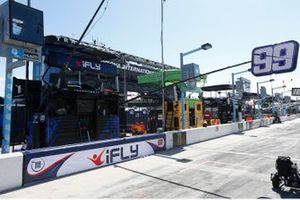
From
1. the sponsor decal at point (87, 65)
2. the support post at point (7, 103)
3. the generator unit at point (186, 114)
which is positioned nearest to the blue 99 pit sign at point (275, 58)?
the sponsor decal at point (87, 65)

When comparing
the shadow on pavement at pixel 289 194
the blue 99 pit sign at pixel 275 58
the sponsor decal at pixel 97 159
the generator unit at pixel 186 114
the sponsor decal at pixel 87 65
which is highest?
the sponsor decal at pixel 87 65

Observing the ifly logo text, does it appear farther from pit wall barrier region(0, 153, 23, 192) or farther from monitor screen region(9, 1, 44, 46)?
monitor screen region(9, 1, 44, 46)

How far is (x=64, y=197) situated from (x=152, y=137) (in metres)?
6.85

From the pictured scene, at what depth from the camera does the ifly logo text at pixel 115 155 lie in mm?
9742

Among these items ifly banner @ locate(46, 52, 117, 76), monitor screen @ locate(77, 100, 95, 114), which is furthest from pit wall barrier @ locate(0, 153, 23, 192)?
monitor screen @ locate(77, 100, 95, 114)

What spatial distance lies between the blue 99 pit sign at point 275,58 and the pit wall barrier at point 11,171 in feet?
26.3

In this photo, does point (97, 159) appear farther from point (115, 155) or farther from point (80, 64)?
point (80, 64)

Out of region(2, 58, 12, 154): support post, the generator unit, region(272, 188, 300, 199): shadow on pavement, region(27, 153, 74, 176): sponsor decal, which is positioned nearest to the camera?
region(272, 188, 300, 199): shadow on pavement

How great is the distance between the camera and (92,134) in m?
12.8

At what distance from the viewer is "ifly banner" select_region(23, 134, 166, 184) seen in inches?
309

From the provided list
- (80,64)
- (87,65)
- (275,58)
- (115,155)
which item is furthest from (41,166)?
(275,58)

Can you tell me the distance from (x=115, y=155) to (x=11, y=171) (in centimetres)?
404

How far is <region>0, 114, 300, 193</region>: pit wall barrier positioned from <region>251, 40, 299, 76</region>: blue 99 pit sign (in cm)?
573

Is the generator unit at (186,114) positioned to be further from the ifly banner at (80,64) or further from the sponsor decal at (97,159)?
the sponsor decal at (97,159)
